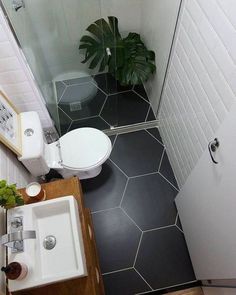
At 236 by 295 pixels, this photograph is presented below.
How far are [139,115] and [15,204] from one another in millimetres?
1601

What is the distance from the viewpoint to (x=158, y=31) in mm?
1970

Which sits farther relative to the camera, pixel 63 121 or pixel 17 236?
pixel 63 121

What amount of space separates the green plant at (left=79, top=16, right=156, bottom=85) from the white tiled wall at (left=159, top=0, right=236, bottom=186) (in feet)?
1.20

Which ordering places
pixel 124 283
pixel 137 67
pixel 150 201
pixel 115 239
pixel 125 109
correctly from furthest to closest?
pixel 125 109 → pixel 137 67 → pixel 150 201 → pixel 115 239 → pixel 124 283

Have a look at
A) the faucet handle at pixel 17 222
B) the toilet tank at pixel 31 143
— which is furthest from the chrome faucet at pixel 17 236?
the toilet tank at pixel 31 143

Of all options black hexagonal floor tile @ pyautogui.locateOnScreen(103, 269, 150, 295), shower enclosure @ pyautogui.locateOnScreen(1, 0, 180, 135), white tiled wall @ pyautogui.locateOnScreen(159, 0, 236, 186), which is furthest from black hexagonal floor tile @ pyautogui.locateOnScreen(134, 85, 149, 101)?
black hexagonal floor tile @ pyautogui.locateOnScreen(103, 269, 150, 295)

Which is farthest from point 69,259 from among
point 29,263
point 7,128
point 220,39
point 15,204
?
point 220,39

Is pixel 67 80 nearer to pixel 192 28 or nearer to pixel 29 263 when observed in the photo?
pixel 192 28

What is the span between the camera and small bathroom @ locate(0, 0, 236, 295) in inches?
44.9

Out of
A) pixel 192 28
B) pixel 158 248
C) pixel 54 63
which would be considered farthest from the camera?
pixel 54 63

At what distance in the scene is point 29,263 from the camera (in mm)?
1123

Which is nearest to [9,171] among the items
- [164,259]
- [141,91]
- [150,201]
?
[150,201]

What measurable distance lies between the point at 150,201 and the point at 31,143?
3.55 feet

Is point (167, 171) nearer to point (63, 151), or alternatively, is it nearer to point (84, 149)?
point (84, 149)
